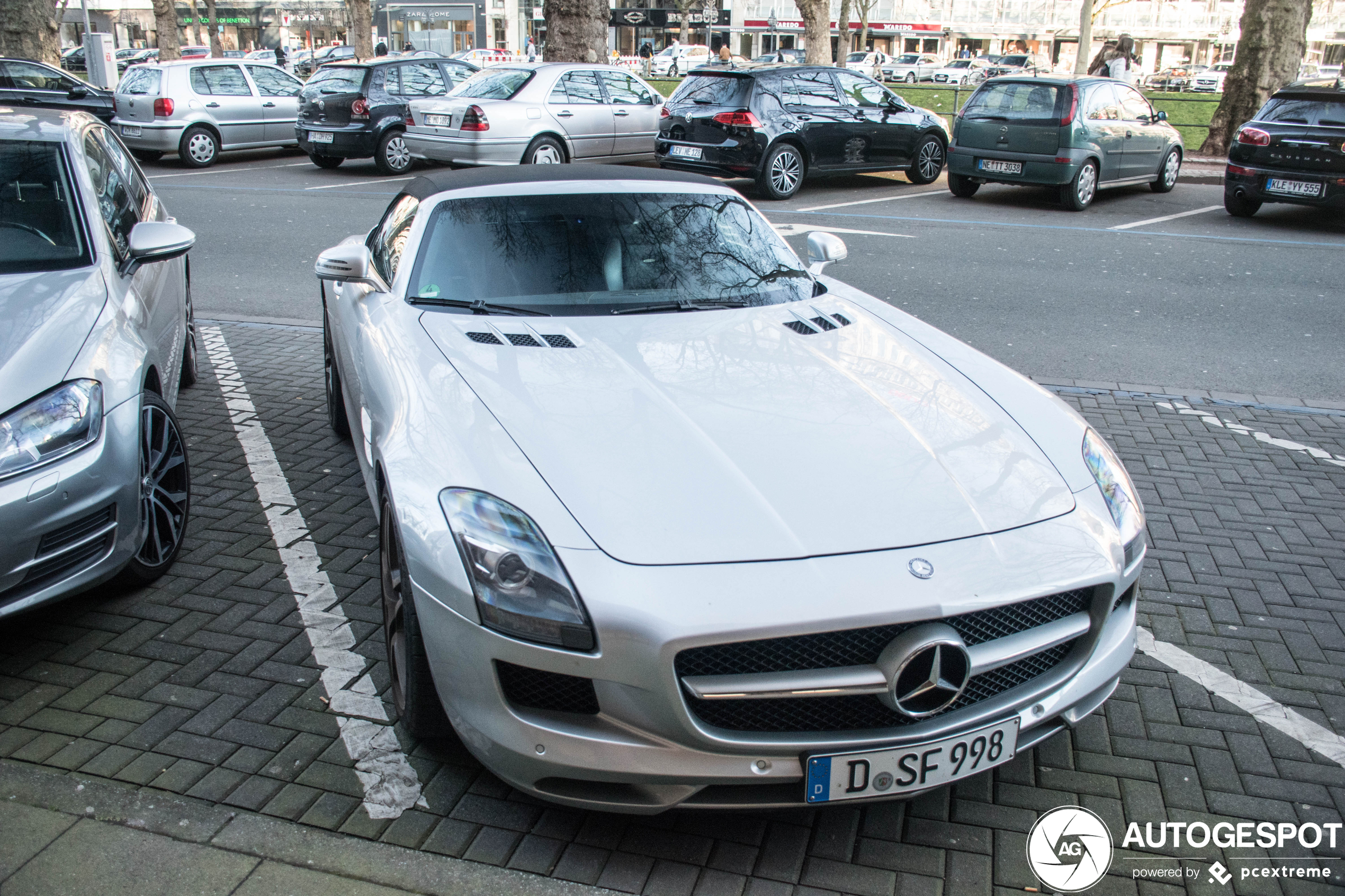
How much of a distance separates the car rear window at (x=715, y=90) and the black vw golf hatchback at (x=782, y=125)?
1 cm

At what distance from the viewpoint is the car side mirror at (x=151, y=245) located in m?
4.27

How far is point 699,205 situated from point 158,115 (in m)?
14.9

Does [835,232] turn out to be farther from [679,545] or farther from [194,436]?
[679,545]

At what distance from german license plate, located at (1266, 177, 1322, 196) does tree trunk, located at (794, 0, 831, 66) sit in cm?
1174

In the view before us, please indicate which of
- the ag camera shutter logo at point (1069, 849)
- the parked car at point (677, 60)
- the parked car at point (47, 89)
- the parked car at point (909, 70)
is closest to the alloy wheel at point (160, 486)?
the ag camera shutter logo at point (1069, 849)

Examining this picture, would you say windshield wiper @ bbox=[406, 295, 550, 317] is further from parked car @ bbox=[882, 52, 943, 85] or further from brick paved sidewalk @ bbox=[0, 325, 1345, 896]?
parked car @ bbox=[882, 52, 943, 85]

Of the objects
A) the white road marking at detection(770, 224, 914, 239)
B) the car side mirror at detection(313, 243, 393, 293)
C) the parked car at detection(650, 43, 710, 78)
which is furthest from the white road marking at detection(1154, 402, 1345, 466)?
the parked car at detection(650, 43, 710, 78)

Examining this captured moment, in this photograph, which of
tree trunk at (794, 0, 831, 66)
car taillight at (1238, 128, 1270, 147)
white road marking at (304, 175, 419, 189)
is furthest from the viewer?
tree trunk at (794, 0, 831, 66)

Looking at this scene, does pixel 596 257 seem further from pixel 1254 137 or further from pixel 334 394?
pixel 1254 137

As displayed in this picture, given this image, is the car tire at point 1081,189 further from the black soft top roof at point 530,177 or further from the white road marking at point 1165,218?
the black soft top roof at point 530,177

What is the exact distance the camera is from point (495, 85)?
1481cm

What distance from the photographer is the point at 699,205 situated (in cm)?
442

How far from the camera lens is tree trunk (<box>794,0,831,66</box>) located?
73.0 feet

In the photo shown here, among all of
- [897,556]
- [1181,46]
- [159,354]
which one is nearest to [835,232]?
[159,354]
